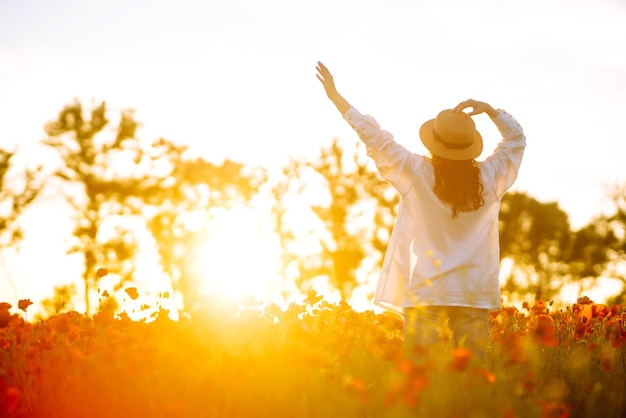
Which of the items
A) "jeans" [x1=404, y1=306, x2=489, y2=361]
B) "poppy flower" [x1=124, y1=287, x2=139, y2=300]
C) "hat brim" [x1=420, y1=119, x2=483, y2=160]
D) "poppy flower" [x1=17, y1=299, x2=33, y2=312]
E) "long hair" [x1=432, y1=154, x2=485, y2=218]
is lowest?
"jeans" [x1=404, y1=306, x2=489, y2=361]

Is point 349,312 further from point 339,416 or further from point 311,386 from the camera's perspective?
point 339,416

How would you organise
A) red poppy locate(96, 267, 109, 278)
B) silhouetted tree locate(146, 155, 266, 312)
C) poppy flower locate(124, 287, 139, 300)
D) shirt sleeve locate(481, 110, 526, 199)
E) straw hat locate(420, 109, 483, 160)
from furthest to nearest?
1. silhouetted tree locate(146, 155, 266, 312)
2. red poppy locate(96, 267, 109, 278)
3. poppy flower locate(124, 287, 139, 300)
4. shirt sleeve locate(481, 110, 526, 199)
5. straw hat locate(420, 109, 483, 160)

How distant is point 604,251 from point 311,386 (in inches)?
1648

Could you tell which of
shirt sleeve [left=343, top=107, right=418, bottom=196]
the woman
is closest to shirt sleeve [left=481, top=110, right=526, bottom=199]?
the woman

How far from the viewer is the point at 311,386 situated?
4.86 meters

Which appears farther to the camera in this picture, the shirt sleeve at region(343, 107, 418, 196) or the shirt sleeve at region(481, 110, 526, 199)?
the shirt sleeve at region(481, 110, 526, 199)

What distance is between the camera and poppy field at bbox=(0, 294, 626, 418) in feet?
13.6

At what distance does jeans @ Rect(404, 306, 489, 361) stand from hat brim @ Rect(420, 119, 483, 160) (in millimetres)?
1055

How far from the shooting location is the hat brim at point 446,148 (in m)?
5.54

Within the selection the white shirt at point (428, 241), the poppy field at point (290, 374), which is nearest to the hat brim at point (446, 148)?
the white shirt at point (428, 241)

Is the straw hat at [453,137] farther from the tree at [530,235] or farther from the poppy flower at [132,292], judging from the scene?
the tree at [530,235]

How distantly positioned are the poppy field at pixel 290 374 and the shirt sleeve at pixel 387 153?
1.11 meters

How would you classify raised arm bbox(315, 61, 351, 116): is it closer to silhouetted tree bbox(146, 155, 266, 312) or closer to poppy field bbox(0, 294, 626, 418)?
poppy field bbox(0, 294, 626, 418)

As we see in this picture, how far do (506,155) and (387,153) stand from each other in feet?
3.18
